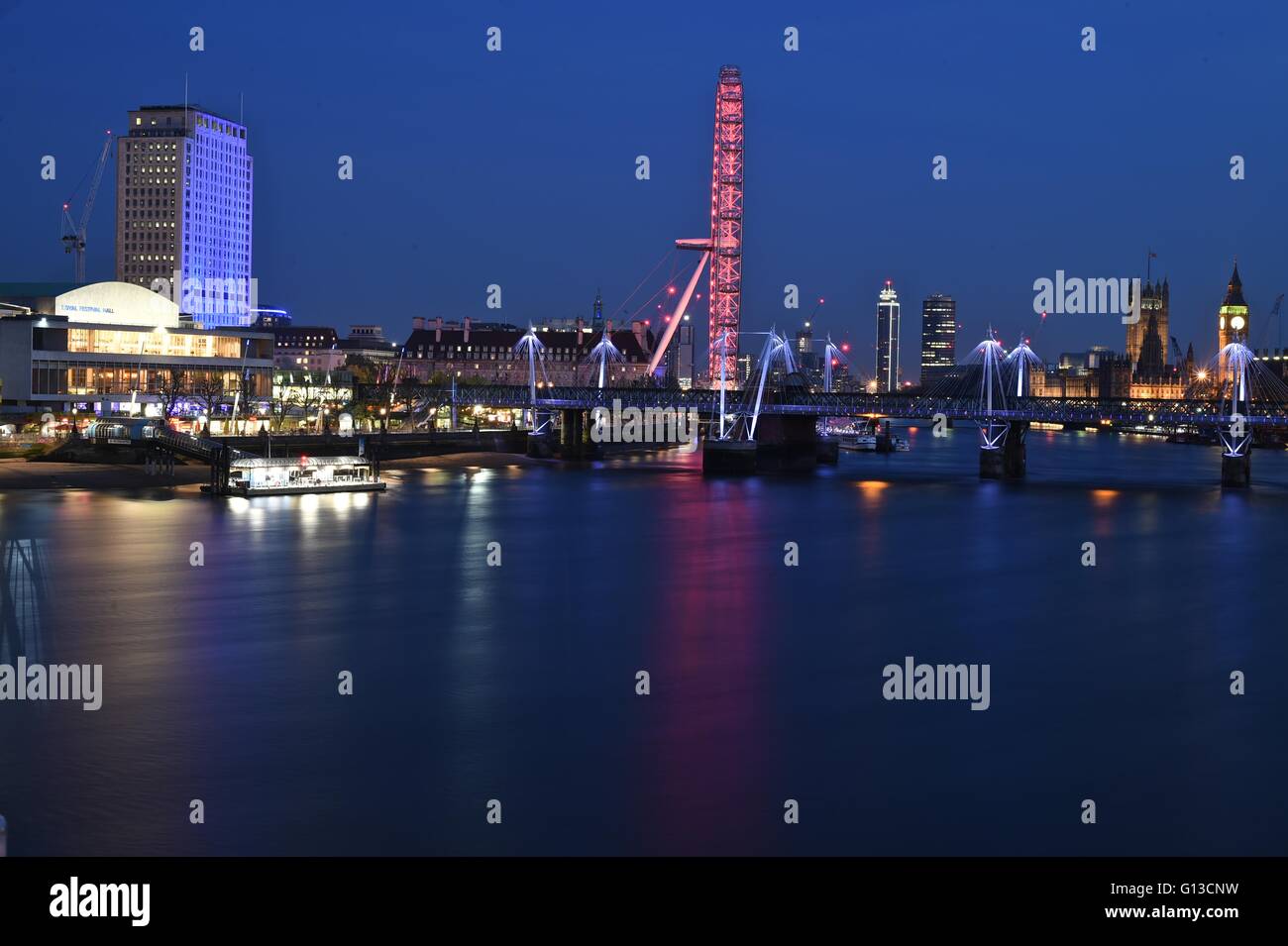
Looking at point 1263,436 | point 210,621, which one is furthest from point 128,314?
point 1263,436

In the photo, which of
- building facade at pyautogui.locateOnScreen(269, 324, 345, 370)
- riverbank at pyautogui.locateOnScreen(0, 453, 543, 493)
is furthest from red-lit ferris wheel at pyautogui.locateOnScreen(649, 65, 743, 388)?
building facade at pyautogui.locateOnScreen(269, 324, 345, 370)

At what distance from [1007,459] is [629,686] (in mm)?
46896

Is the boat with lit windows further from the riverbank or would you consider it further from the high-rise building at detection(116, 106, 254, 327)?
the high-rise building at detection(116, 106, 254, 327)

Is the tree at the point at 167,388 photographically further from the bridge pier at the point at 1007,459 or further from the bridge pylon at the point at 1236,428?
the bridge pylon at the point at 1236,428

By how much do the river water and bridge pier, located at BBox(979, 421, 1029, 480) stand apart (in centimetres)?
2313

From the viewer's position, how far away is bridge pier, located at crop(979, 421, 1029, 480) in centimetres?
6325

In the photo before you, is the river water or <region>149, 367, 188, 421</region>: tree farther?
<region>149, 367, 188, 421</region>: tree

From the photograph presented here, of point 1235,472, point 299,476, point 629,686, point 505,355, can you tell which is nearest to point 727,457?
point 1235,472

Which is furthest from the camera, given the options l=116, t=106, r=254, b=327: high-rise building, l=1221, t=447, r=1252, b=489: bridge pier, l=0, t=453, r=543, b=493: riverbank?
l=116, t=106, r=254, b=327: high-rise building

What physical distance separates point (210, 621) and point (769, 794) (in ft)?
40.6

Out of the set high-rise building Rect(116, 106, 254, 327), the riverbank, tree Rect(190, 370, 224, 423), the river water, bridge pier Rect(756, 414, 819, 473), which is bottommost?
the river water

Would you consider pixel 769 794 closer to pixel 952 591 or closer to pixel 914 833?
pixel 914 833

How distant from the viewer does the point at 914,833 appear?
1388 cm

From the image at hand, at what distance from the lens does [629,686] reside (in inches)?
783
